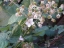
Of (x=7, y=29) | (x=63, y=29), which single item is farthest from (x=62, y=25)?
(x=7, y=29)

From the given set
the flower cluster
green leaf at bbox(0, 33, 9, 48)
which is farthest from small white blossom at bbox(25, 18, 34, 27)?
green leaf at bbox(0, 33, 9, 48)

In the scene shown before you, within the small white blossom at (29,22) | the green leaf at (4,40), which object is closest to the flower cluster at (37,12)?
the small white blossom at (29,22)

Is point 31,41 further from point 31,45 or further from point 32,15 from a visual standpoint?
point 32,15

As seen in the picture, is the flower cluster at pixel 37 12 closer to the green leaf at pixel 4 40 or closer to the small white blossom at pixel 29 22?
the small white blossom at pixel 29 22

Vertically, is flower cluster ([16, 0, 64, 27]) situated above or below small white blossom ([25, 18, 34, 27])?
above

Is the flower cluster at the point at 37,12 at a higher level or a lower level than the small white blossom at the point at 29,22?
higher

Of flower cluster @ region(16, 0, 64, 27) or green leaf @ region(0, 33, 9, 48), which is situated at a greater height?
flower cluster @ region(16, 0, 64, 27)

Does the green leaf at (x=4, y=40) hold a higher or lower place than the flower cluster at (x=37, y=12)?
lower

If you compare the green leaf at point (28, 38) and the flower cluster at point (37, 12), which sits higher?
the flower cluster at point (37, 12)

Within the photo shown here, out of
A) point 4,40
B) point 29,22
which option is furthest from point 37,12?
point 4,40

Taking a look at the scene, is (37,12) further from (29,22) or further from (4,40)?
(4,40)

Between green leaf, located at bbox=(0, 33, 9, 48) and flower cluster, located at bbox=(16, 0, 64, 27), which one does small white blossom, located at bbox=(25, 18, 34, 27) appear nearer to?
flower cluster, located at bbox=(16, 0, 64, 27)

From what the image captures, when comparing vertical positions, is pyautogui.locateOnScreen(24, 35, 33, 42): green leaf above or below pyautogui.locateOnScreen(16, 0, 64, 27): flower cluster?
below
